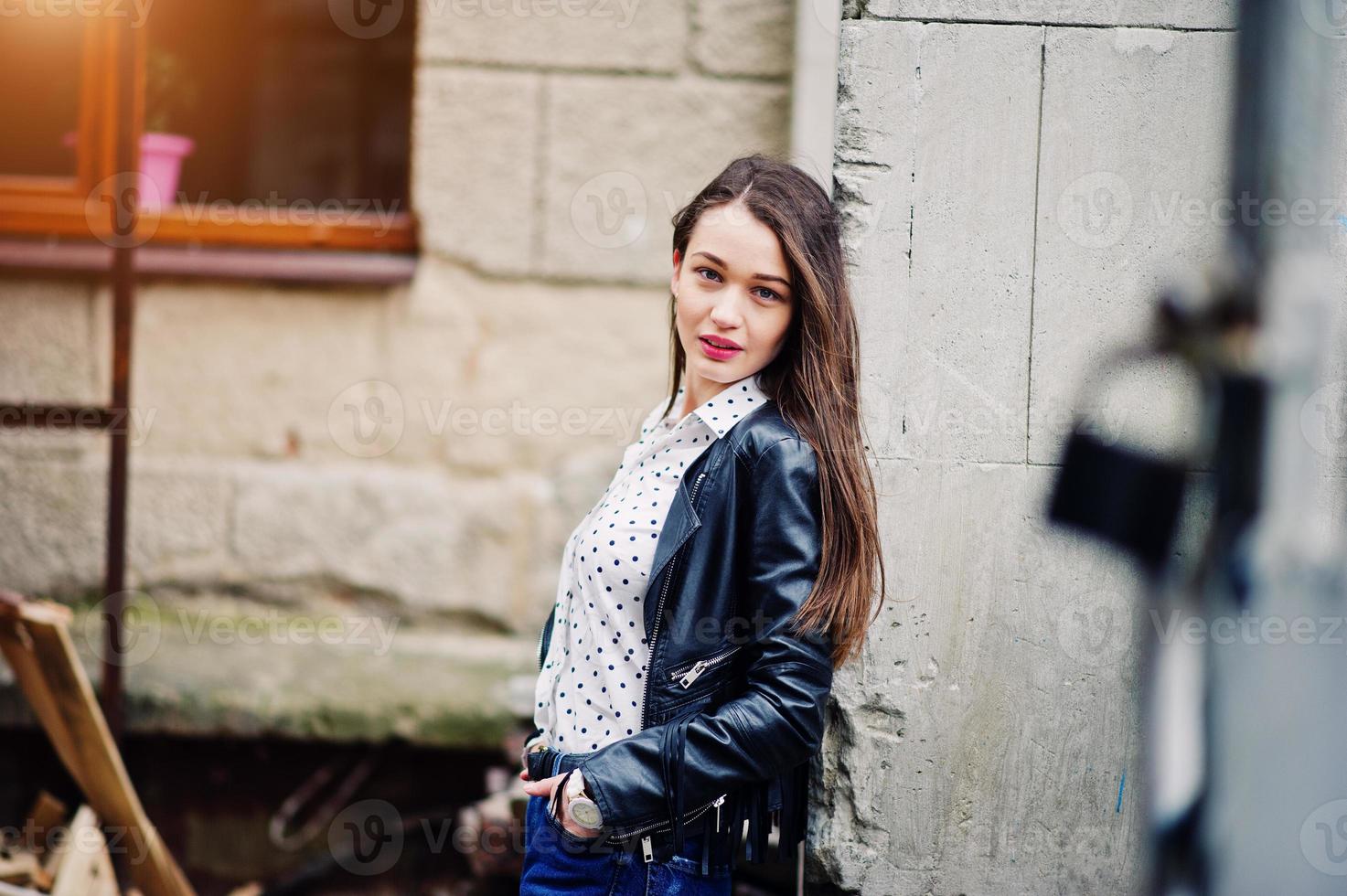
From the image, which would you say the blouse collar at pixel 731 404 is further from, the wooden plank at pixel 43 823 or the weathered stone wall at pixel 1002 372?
the wooden plank at pixel 43 823

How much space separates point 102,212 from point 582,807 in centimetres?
328

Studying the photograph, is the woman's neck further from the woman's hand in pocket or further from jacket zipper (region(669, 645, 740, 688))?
the woman's hand in pocket

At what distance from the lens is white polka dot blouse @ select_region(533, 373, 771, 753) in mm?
1764

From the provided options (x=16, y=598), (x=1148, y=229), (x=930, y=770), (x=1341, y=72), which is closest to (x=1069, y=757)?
Answer: (x=930, y=770)

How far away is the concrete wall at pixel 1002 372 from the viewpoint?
219 centimetres

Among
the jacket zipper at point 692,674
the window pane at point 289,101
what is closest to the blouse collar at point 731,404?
the jacket zipper at point 692,674

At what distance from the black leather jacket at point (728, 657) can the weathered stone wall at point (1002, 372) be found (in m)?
0.49

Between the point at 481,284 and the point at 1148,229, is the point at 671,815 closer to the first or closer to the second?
the point at 1148,229

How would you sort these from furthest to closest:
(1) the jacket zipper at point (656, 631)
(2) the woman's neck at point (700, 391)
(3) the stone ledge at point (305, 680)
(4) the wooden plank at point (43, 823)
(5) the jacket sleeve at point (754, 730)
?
(3) the stone ledge at point (305, 680)
(4) the wooden plank at point (43, 823)
(2) the woman's neck at point (700, 391)
(1) the jacket zipper at point (656, 631)
(5) the jacket sleeve at point (754, 730)

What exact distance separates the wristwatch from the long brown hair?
437 mm

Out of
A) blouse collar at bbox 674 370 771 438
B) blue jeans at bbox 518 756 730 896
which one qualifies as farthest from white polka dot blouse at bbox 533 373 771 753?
blue jeans at bbox 518 756 730 896

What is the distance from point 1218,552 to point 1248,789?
294 mm

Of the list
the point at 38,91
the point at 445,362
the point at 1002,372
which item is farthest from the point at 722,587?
the point at 38,91

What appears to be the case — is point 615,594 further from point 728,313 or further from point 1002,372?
point 1002,372
